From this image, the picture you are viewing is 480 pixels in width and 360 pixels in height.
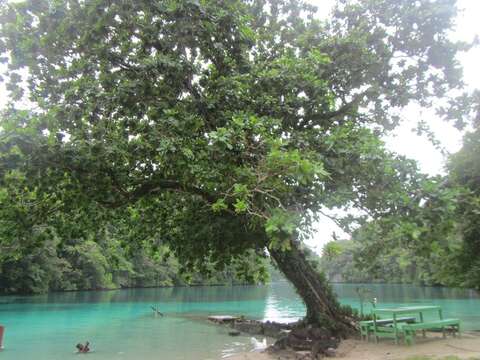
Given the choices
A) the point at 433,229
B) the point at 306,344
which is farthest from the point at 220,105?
the point at 306,344

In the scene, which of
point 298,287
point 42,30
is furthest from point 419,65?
point 42,30

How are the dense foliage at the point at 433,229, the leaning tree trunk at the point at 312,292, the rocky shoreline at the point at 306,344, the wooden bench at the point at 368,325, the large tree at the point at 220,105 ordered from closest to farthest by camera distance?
the dense foliage at the point at 433,229, the large tree at the point at 220,105, the rocky shoreline at the point at 306,344, the wooden bench at the point at 368,325, the leaning tree trunk at the point at 312,292

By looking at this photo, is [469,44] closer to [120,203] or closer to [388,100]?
[388,100]

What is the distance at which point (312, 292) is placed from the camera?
12406 mm

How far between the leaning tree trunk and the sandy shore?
0.83m

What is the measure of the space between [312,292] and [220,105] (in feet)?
19.8

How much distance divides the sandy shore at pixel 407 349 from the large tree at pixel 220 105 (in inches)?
58.0

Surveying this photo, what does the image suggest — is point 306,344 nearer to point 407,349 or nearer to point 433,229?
point 407,349

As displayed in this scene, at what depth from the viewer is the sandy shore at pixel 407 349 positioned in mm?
8979

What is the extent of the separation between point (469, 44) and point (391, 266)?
6342cm

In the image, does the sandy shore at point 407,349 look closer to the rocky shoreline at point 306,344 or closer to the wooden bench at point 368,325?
the rocky shoreline at point 306,344

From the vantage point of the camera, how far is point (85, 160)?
913cm

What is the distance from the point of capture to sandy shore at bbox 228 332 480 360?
898 cm

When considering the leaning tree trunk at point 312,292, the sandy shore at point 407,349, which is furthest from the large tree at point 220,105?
the sandy shore at point 407,349
